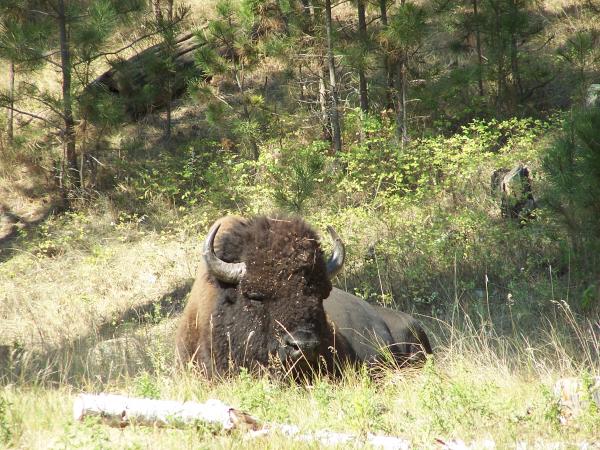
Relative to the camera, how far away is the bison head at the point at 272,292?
6461mm

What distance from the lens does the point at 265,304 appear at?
6633 mm

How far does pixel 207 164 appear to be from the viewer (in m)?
→ 17.3

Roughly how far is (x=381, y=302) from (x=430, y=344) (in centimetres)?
166

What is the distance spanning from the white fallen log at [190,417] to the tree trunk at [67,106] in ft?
40.4

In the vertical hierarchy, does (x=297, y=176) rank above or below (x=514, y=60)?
below

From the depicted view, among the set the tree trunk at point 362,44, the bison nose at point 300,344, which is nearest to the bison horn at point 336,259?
the bison nose at point 300,344

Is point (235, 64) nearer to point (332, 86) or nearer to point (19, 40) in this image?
point (332, 86)

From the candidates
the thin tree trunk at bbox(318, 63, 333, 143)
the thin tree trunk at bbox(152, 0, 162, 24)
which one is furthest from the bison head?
the thin tree trunk at bbox(152, 0, 162, 24)

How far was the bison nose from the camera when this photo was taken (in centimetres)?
632

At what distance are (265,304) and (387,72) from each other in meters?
10.4

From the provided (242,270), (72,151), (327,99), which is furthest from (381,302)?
(72,151)

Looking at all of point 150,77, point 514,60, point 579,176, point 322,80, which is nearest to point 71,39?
point 150,77

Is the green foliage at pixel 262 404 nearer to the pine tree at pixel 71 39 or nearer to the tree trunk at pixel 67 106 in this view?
the pine tree at pixel 71 39

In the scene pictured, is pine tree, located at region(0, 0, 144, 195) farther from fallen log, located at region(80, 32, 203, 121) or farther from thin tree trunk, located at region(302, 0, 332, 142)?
thin tree trunk, located at region(302, 0, 332, 142)
